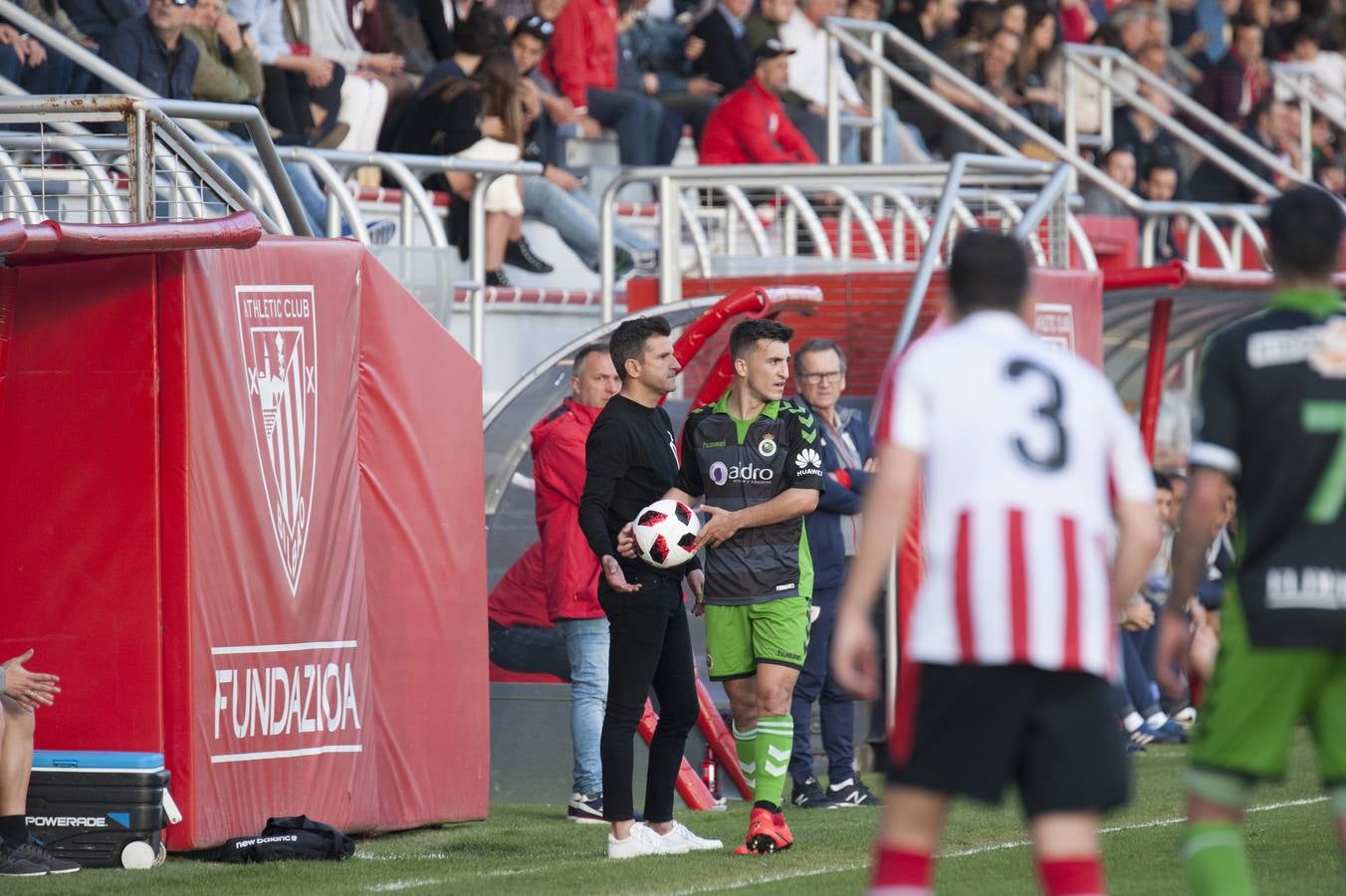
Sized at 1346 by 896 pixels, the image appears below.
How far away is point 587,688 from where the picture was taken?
32.1 feet

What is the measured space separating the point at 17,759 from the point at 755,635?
271cm

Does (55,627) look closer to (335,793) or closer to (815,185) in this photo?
(335,793)

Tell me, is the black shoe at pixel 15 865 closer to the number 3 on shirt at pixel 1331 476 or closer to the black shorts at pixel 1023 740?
the black shorts at pixel 1023 740

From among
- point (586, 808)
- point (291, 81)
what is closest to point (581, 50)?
point (291, 81)

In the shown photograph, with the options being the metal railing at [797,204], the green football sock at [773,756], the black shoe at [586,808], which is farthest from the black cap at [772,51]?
the green football sock at [773,756]

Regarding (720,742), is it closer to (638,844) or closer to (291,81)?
(638,844)

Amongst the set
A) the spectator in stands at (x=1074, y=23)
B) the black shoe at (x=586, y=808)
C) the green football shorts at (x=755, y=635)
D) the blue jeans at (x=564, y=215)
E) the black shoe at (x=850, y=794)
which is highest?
the spectator in stands at (x=1074, y=23)

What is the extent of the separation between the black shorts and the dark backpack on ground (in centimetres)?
396

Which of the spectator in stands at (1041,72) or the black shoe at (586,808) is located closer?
the black shoe at (586,808)

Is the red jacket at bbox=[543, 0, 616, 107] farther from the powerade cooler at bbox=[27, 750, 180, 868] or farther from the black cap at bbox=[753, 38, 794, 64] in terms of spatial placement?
the powerade cooler at bbox=[27, 750, 180, 868]

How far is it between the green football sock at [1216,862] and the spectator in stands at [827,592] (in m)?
4.69

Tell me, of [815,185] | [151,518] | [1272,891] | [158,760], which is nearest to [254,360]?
[151,518]

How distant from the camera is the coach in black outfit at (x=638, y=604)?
7.87 m

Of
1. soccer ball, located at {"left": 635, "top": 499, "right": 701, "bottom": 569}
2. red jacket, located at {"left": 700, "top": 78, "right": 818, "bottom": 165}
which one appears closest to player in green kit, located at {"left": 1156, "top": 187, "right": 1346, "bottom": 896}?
soccer ball, located at {"left": 635, "top": 499, "right": 701, "bottom": 569}
